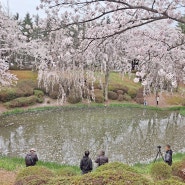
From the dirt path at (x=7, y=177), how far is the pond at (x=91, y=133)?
3.62 metres

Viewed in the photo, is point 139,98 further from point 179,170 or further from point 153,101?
point 179,170

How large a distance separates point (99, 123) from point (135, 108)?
8865 millimetres

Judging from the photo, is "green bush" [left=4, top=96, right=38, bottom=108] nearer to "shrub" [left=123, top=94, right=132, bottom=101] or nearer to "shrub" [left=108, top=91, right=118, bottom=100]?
"shrub" [left=108, top=91, right=118, bottom=100]

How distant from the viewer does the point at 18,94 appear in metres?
33.2

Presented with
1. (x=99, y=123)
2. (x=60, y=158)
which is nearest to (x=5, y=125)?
(x=99, y=123)

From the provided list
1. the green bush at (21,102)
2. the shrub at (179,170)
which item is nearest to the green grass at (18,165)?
the shrub at (179,170)

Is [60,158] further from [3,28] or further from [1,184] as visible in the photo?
[3,28]

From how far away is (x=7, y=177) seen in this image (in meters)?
11.5

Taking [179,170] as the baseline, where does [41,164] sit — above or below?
below

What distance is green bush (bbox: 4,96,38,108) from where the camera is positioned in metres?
30.9

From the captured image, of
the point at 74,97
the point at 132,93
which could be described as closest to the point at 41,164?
the point at 74,97

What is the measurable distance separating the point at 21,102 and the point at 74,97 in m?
5.47

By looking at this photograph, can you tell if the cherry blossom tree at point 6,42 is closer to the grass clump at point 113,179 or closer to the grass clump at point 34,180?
the grass clump at point 34,180

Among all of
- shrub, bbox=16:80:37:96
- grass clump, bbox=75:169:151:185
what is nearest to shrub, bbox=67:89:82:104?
shrub, bbox=16:80:37:96
